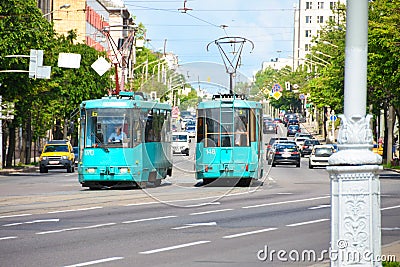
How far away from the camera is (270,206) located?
2634 cm

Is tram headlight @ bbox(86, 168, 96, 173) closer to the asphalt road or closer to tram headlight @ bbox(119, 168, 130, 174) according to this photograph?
tram headlight @ bbox(119, 168, 130, 174)

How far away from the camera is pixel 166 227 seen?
19734 mm

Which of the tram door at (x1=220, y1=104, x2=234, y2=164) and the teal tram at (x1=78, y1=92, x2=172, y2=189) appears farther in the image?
the tram door at (x1=220, y1=104, x2=234, y2=164)

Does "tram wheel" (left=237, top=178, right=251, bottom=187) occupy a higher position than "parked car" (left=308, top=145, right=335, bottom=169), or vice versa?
"parked car" (left=308, top=145, right=335, bottom=169)

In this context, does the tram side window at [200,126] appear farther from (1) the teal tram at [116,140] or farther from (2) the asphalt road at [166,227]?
(2) the asphalt road at [166,227]

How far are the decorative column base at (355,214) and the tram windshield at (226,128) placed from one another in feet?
81.9

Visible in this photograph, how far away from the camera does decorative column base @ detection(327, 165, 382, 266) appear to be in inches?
387

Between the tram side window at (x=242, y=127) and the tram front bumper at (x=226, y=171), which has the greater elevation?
the tram side window at (x=242, y=127)

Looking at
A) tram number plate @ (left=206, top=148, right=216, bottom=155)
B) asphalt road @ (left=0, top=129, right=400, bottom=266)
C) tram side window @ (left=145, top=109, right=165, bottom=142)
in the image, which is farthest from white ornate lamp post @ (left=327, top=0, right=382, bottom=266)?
tram number plate @ (left=206, top=148, right=216, bottom=155)

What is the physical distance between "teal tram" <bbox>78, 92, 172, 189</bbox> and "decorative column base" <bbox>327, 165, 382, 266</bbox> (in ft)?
80.5

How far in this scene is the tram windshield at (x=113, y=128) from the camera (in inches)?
1350

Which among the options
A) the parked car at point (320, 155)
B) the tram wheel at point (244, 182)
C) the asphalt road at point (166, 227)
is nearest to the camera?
the asphalt road at point (166, 227)

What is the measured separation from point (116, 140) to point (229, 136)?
3960mm

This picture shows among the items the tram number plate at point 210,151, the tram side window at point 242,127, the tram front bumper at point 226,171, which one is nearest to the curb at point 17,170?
the tram number plate at point 210,151
